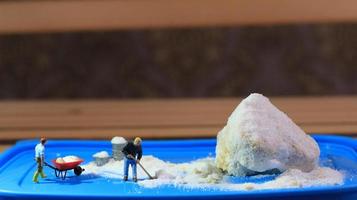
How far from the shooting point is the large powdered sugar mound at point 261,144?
0.76 m

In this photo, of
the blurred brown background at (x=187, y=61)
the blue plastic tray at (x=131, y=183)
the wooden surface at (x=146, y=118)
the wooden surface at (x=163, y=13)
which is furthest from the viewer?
the blurred brown background at (x=187, y=61)

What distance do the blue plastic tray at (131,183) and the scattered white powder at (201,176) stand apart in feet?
0.06

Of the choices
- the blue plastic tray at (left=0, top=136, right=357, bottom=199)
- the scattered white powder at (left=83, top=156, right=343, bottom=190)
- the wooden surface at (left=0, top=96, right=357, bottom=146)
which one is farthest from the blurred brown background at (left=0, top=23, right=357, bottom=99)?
the scattered white powder at (left=83, top=156, right=343, bottom=190)

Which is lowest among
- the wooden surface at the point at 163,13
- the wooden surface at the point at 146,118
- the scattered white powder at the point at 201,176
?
the scattered white powder at the point at 201,176

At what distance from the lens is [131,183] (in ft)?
2.46

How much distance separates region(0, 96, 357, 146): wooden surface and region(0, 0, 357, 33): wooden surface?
20 centimetres

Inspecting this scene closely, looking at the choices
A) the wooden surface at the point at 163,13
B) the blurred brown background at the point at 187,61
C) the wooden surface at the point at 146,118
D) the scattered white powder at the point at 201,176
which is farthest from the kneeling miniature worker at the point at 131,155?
the blurred brown background at the point at 187,61

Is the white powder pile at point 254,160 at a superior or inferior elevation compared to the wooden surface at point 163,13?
inferior

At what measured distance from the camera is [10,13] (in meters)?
1.71

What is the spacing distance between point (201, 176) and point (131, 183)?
84 millimetres

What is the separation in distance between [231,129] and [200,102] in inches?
35.5

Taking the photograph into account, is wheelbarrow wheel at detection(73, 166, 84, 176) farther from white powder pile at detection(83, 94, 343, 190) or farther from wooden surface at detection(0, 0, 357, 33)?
wooden surface at detection(0, 0, 357, 33)

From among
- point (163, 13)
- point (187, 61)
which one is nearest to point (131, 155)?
point (163, 13)

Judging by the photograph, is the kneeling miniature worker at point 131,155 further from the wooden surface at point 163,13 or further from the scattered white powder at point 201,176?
the wooden surface at point 163,13
